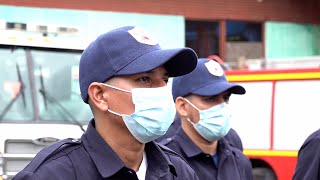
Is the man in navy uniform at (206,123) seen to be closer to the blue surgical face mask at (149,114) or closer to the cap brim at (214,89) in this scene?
the cap brim at (214,89)

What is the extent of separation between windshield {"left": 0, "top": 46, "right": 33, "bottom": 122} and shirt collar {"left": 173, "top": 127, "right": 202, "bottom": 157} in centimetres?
170

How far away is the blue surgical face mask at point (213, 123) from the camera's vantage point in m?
4.07

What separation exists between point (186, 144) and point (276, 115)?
338 centimetres

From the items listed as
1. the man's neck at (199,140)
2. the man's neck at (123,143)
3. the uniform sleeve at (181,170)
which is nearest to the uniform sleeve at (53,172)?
the man's neck at (123,143)

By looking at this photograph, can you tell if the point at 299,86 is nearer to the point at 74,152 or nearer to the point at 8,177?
the point at 8,177

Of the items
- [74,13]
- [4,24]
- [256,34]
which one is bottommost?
[256,34]

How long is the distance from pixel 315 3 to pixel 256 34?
2267 mm

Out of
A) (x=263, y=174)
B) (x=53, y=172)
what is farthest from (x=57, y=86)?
(x=53, y=172)

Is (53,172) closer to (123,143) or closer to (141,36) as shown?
(123,143)

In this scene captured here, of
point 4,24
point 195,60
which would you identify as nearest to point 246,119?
point 4,24

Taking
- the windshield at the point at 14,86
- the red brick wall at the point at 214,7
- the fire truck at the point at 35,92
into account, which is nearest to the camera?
the fire truck at the point at 35,92

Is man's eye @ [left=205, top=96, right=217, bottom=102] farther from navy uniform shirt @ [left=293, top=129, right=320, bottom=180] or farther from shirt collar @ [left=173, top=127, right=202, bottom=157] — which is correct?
navy uniform shirt @ [left=293, top=129, right=320, bottom=180]

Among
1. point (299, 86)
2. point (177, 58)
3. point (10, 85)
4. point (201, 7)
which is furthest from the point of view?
point (201, 7)

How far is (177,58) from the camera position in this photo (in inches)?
90.9
